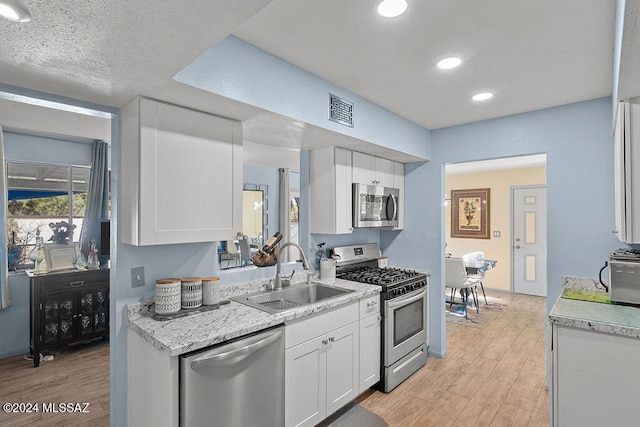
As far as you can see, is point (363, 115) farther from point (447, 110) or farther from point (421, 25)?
point (421, 25)

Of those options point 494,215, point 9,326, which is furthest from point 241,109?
point 494,215

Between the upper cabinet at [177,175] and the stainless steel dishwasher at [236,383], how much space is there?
2.23 ft

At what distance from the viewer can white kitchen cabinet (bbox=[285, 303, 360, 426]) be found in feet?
6.87

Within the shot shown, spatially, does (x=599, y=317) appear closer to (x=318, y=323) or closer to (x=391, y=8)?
Result: (x=318, y=323)

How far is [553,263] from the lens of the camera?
115 inches

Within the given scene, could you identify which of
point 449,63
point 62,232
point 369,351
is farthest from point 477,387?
point 62,232

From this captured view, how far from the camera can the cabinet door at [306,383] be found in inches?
81.7

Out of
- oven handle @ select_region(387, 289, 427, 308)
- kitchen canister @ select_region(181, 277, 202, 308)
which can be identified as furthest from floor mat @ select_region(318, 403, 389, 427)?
kitchen canister @ select_region(181, 277, 202, 308)

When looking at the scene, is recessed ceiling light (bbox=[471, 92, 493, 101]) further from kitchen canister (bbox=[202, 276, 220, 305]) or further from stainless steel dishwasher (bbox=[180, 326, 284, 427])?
kitchen canister (bbox=[202, 276, 220, 305])

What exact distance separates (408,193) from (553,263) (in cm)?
155

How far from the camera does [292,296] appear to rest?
2.73 metres

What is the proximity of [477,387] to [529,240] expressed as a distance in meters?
4.42

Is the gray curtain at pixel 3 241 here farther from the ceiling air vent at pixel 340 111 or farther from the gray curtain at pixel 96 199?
the ceiling air vent at pixel 340 111

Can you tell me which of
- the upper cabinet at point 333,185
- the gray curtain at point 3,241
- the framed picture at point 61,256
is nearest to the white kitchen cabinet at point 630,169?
the upper cabinet at point 333,185
